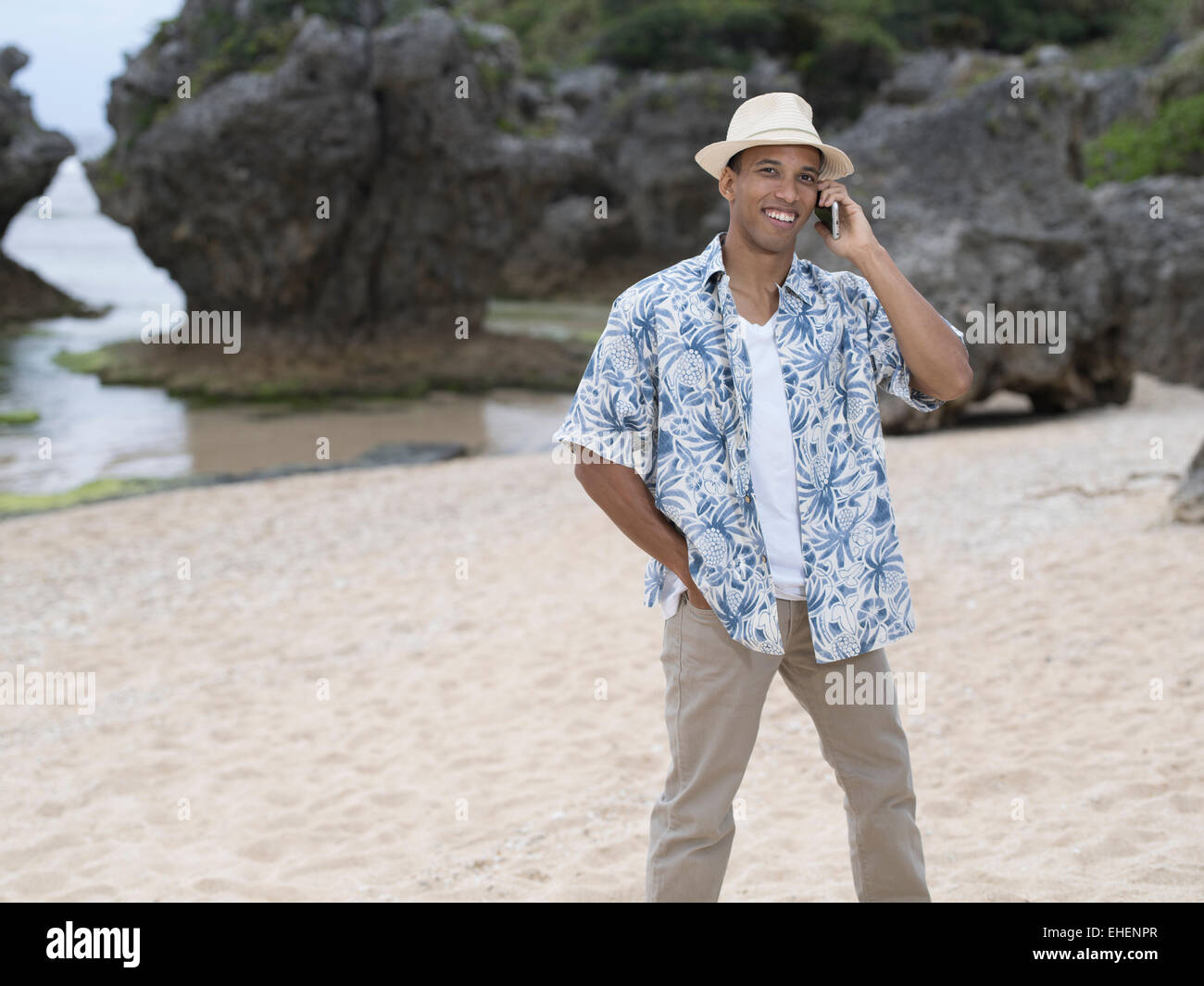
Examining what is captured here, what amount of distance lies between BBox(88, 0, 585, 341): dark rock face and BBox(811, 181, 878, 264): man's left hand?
1718 cm

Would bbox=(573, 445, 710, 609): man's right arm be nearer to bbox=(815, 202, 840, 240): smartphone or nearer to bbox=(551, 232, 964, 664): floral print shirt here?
bbox=(551, 232, 964, 664): floral print shirt

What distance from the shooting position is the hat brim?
2.34m

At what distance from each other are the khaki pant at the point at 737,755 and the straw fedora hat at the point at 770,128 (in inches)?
37.4

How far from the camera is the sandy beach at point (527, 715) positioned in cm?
360

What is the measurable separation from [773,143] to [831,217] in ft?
0.83

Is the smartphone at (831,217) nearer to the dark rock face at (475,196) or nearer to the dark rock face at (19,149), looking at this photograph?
the dark rock face at (475,196)

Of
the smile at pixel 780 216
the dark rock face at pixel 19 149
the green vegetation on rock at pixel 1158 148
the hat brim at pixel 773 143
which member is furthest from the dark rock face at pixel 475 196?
the smile at pixel 780 216

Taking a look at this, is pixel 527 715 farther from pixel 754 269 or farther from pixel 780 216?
pixel 780 216

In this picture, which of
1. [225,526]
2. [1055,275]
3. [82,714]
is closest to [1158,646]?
[82,714]

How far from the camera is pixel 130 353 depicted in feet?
70.2

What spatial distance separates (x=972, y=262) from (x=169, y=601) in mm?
8590

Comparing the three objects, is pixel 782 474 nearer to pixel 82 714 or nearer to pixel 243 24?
pixel 82 714
